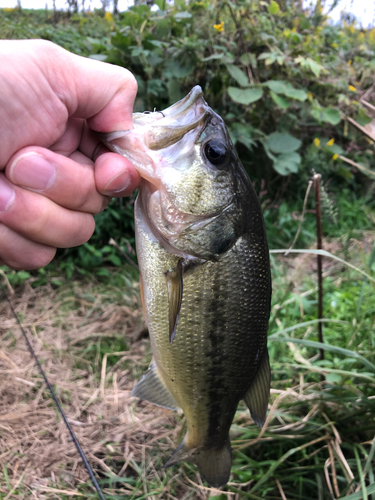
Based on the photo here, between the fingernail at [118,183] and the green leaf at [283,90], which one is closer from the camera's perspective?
the fingernail at [118,183]

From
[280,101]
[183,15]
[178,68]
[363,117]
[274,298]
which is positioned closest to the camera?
[274,298]

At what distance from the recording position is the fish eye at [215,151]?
1.11m

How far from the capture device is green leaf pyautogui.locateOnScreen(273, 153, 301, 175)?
3723mm

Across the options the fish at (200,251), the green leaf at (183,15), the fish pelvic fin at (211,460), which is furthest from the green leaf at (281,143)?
the fish pelvic fin at (211,460)

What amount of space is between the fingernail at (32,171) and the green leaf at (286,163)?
118 inches

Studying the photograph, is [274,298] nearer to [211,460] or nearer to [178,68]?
[211,460]

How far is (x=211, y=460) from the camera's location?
1398 mm

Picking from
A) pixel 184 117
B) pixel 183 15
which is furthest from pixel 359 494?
pixel 183 15

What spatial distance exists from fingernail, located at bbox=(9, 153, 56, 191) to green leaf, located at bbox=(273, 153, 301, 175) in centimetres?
300

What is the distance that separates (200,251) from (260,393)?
605mm

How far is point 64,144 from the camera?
4.17 ft

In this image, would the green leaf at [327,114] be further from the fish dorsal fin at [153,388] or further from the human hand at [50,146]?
the fish dorsal fin at [153,388]

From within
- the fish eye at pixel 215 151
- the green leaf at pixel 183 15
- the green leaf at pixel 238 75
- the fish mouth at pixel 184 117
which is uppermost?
the green leaf at pixel 183 15

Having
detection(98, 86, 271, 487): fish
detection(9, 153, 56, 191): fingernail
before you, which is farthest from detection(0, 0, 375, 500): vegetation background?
detection(9, 153, 56, 191): fingernail
